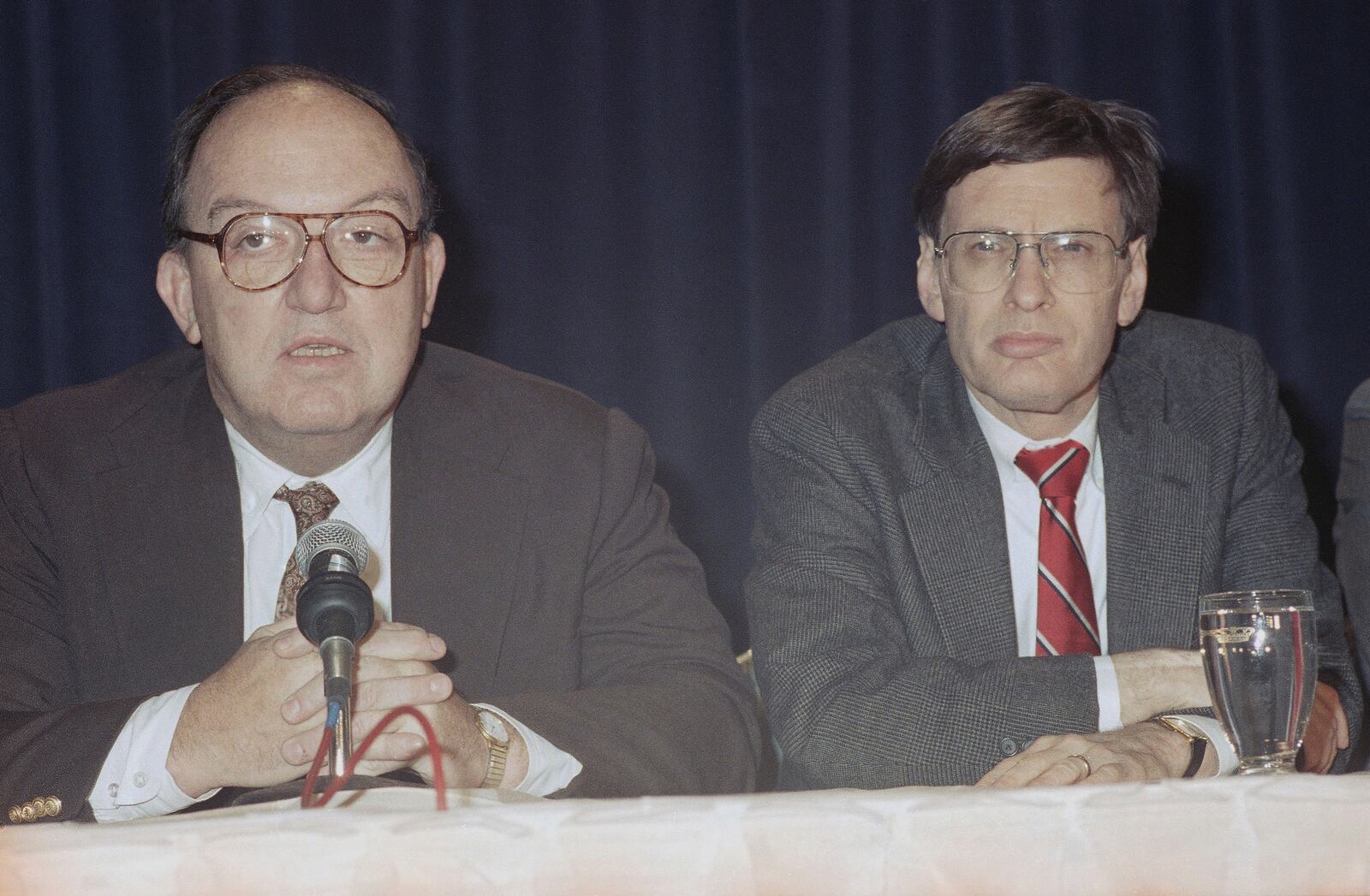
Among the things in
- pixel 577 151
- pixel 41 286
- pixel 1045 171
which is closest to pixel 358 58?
pixel 577 151

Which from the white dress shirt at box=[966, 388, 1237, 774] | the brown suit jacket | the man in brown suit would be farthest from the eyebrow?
the white dress shirt at box=[966, 388, 1237, 774]

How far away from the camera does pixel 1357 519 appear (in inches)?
85.4

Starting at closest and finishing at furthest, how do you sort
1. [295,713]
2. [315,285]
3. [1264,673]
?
1. [1264,673]
2. [295,713]
3. [315,285]

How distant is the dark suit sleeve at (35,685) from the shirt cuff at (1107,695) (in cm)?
129

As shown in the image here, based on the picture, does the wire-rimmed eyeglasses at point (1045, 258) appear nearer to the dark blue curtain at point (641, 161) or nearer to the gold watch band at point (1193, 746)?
the gold watch band at point (1193, 746)

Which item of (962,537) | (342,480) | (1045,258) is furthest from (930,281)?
(342,480)

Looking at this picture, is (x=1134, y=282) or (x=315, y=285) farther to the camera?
(x=1134, y=282)

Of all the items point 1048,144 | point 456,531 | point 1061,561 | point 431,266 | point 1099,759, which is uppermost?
point 1048,144

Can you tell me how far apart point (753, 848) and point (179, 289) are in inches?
56.9

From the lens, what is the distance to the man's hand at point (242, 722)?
56.4 inches

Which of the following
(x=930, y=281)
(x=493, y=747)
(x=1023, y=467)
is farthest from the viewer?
(x=930, y=281)

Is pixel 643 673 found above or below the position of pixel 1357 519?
below

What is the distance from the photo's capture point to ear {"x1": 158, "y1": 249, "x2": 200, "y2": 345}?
191 centimetres

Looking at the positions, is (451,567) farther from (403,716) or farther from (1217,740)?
(1217,740)
